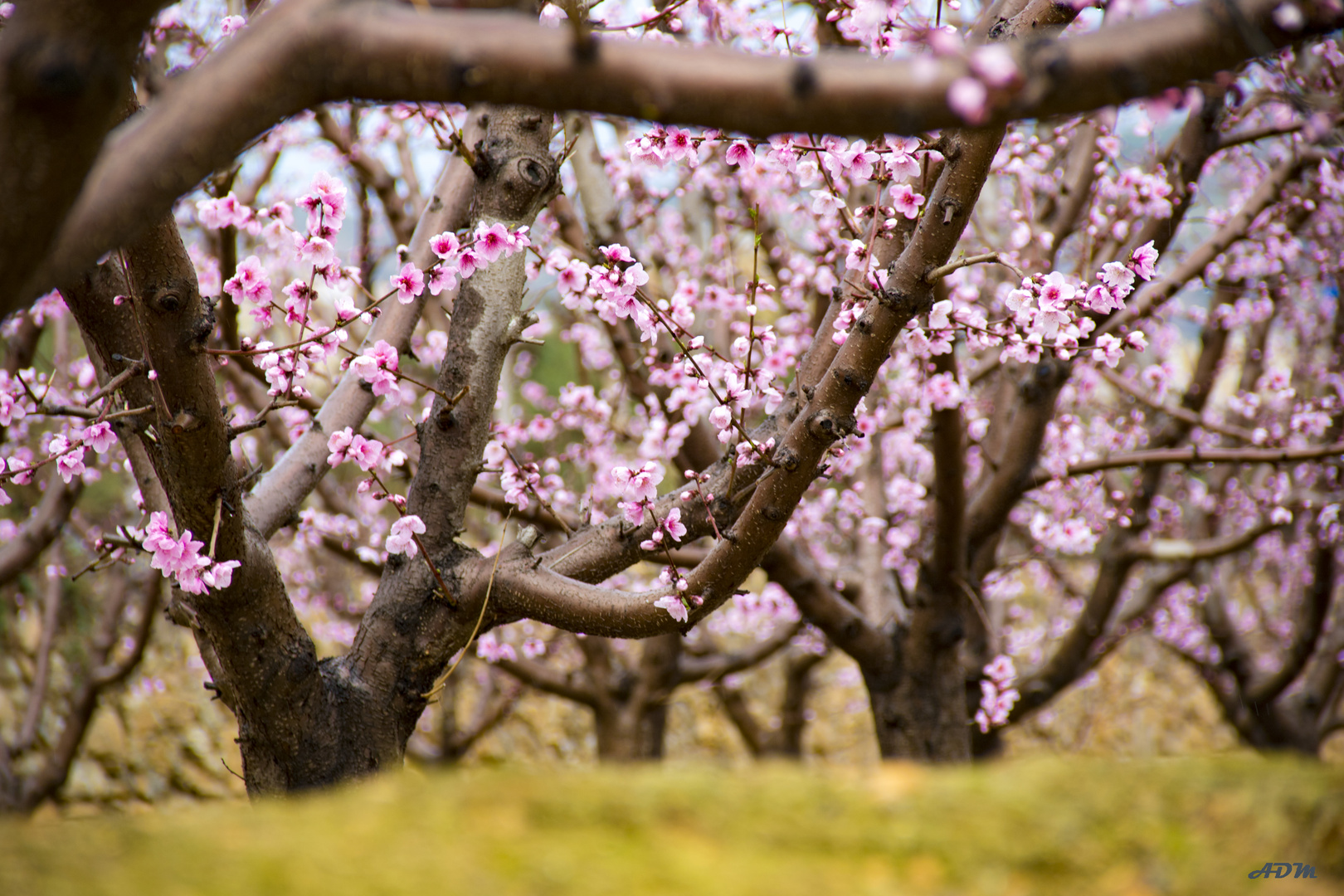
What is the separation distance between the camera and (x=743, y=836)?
1.07 m

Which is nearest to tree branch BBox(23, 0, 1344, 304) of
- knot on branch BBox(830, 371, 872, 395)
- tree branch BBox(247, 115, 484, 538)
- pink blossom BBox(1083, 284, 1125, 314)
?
knot on branch BBox(830, 371, 872, 395)

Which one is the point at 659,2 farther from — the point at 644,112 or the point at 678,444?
the point at 644,112

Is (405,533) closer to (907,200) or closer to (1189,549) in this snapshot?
(907,200)

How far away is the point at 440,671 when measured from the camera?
118 inches

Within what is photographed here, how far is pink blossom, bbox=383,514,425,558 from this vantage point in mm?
2729

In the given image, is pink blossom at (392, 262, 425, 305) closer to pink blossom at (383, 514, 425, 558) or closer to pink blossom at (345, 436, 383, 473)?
pink blossom at (345, 436, 383, 473)

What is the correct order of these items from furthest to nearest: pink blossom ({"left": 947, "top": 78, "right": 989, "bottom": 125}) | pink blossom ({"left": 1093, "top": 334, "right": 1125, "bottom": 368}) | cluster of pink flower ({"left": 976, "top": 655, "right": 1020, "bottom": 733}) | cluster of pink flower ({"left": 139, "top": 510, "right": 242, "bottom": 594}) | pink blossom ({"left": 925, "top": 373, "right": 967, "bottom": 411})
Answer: cluster of pink flower ({"left": 976, "top": 655, "right": 1020, "bottom": 733}), pink blossom ({"left": 925, "top": 373, "right": 967, "bottom": 411}), pink blossom ({"left": 1093, "top": 334, "right": 1125, "bottom": 368}), cluster of pink flower ({"left": 139, "top": 510, "right": 242, "bottom": 594}), pink blossom ({"left": 947, "top": 78, "right": 989, "bottom": 125})

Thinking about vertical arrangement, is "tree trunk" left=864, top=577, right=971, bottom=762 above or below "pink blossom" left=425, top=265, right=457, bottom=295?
below

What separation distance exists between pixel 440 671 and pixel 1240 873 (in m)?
2.48

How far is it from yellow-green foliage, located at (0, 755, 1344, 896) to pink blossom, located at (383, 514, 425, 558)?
1.60 meters

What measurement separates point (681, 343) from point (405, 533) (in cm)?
108

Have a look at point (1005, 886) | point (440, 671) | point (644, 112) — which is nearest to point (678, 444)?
point (440, 671)

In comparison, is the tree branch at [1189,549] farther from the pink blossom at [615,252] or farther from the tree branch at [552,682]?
the pink blossom at [615,252]

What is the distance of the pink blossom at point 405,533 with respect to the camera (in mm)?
2729
